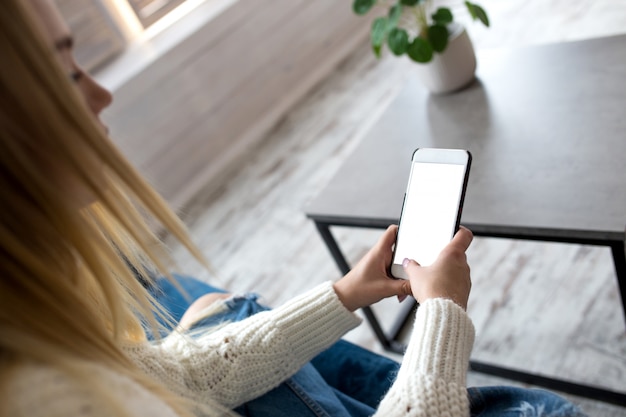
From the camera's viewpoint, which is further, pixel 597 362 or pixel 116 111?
pixel 116 111

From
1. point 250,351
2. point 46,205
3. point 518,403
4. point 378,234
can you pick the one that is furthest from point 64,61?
point 378,234

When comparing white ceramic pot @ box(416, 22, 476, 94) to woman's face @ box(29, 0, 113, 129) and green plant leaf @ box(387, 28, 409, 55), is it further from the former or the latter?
woman's face @ box(29, 0, 113, 129)

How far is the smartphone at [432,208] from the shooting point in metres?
0.75

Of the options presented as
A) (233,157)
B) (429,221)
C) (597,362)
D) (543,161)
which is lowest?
(597,362)

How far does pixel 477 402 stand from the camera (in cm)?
68

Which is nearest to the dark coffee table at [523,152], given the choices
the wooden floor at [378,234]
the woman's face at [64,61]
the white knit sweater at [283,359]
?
the wooden floor at [378,234]

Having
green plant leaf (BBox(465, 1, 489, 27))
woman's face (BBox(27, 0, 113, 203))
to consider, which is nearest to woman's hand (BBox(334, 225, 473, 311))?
woman's face (BBox(27, 0, 113, 203))

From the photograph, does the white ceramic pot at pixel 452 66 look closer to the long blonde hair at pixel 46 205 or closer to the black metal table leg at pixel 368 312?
the black metal table leg at pixel 368 312

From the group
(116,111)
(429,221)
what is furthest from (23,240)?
(116,111)

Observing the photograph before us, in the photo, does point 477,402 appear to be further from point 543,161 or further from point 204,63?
point 204,63

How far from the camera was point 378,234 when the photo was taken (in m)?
1.74

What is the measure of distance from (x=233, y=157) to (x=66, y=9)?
87 cm

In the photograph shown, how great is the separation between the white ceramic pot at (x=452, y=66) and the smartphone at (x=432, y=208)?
1.76ft

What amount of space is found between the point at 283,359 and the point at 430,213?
29 centimetres
